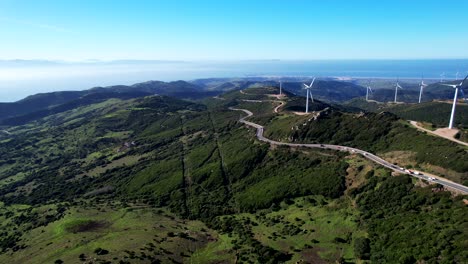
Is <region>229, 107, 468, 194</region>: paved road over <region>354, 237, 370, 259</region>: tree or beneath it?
over

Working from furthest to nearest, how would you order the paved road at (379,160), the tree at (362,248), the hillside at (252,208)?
the paved road at (379,160) → the hillside at (252,208) → the tree at (362,248)

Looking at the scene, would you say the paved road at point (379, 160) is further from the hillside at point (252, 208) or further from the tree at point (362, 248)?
the tree at point (362, 248)

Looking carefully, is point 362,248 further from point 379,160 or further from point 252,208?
point 379,160

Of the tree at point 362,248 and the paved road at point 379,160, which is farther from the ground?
the paved road at point 379,160

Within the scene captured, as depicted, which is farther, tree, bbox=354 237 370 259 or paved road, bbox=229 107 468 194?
paved road, bbox=229 107 468 194

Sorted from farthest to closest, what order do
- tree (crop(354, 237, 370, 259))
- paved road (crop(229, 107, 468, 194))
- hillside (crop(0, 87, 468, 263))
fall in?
paved road (crop(229, 107, 468, 194)), hillside (crop(0, 87, 468, 263)), tree (crop(354, 237, 370, 259))

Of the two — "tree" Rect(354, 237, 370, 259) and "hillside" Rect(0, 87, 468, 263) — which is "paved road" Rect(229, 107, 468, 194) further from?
"tree" Rect(354, 237, 370, 259)

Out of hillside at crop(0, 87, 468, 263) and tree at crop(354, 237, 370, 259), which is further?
hillside at crop(0, 87, 468, 263)

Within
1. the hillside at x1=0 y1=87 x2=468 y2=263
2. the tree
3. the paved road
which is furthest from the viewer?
the paved road

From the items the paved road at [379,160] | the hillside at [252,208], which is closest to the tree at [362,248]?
the hillside at [252,208]

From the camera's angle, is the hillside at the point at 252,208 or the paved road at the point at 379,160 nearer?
the hillside at the point at 252,208

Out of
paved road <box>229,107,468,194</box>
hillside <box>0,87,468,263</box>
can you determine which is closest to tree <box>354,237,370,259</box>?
hillside <box>0,87,468,263</box>
